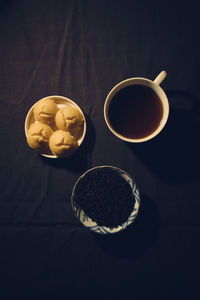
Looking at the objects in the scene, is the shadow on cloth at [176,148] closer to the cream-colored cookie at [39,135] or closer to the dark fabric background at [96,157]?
the dark fabric background at [96,157]

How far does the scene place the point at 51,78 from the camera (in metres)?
0.86

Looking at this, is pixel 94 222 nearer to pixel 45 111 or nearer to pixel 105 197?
pixel 105 197

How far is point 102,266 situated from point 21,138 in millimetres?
551

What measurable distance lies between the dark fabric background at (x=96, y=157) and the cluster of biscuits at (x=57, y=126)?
0.30 ft

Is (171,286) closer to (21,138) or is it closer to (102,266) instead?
(102,266)

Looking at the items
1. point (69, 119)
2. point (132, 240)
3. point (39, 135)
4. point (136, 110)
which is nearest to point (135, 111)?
point (136, 110)

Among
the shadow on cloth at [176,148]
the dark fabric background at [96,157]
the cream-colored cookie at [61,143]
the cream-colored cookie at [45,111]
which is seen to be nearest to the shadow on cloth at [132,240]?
the dark fabric background at [96,157]

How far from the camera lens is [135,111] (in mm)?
737

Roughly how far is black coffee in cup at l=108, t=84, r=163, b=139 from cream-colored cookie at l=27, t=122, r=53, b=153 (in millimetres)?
212

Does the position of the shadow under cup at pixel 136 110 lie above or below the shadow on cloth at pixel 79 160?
above

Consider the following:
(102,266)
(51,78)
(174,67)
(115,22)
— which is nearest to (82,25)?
(115,22)

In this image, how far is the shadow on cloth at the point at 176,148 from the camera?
32.5 inches

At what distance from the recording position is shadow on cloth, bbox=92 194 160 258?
31.6 inches

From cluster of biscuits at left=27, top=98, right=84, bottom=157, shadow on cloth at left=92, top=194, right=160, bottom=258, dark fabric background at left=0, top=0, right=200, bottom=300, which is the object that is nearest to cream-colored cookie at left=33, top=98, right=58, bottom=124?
cluster of biscuits at left=27, top=98, right=84, bottom=157
